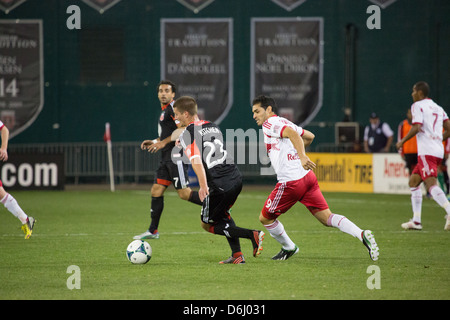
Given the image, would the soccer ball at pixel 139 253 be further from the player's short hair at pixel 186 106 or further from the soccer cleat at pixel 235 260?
the player's short hair at pixel 186 106

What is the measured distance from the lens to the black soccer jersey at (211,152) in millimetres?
8141

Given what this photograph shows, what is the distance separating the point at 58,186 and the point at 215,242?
11.1 meters

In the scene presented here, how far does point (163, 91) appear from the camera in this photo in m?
11.0

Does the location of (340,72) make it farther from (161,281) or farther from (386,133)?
(161,281)

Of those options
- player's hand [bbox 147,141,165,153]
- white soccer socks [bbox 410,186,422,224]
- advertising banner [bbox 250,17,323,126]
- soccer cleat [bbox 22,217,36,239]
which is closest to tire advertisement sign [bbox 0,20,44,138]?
advertising banner [bbox 250,17,323,126]

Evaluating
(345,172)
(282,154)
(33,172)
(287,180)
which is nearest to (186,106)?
(282,154)

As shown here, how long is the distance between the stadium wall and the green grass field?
8.89m

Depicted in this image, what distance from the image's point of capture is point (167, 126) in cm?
1120

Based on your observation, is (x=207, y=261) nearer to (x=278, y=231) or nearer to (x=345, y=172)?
(x=278, y=231)

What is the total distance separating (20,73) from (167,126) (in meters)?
12.7

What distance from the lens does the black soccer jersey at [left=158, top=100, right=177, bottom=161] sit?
11117mm

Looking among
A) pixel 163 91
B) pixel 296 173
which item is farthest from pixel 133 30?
pixel 296 173
